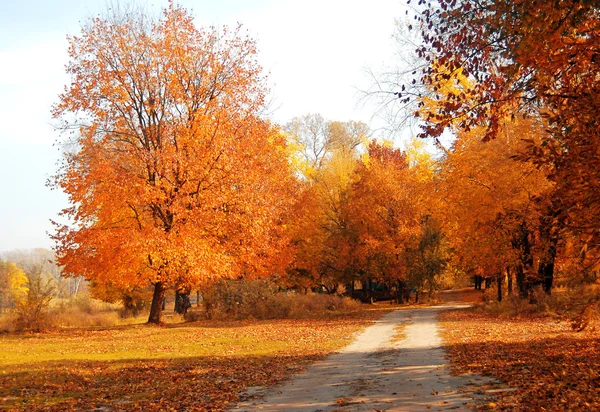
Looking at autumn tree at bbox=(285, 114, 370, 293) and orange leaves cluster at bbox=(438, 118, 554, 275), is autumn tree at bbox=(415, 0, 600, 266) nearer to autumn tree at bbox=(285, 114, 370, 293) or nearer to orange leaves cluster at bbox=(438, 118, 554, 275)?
orange leaves cluster at bbox=(438, 118, 554, 275)

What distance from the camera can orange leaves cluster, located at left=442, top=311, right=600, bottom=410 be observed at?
7.45 metres

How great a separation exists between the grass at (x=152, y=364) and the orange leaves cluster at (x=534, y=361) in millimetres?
3914

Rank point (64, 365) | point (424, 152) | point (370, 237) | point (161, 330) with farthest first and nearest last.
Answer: point (424, 152)
point (370, 237)
point (161, 330)
point (64, 365)

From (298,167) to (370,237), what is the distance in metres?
11.0

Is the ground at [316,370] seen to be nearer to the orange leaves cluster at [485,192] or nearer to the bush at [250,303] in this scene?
the orange leaves cluster at [485,192]

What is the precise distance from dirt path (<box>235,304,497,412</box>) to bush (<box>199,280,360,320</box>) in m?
15.8

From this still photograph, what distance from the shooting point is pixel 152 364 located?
13.7 m

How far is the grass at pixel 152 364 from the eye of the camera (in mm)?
9617

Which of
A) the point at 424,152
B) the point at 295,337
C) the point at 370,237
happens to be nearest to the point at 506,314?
the point at 295,337

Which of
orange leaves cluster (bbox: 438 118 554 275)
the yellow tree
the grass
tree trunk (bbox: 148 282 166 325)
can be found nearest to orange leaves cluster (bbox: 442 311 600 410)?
the grass

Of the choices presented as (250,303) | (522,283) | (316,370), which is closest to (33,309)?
(250,303)

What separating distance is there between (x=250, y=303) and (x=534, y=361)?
21.0m

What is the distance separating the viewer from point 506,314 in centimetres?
2477

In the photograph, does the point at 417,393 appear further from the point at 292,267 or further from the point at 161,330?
the point at 292,267
